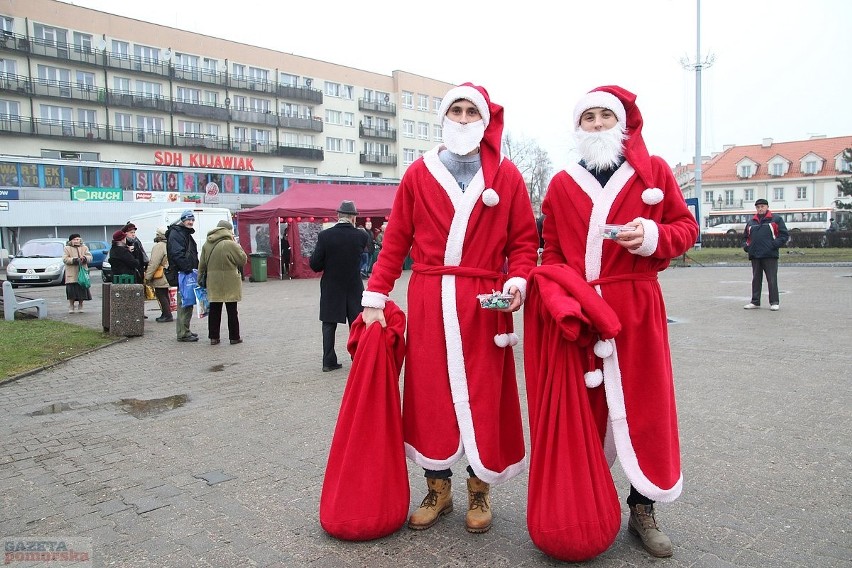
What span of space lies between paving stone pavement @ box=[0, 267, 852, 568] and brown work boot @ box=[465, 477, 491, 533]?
5 cm

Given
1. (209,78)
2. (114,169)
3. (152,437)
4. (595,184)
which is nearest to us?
(595,184)

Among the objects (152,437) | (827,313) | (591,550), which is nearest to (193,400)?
(152,437)

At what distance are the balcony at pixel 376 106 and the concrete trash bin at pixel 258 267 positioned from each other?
145ft

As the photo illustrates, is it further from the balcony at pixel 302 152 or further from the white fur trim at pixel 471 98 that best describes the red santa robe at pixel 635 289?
the balcony at pixel 302 152

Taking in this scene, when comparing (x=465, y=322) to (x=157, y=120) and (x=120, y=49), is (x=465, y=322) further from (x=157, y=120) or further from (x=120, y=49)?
(x=120, y=49)

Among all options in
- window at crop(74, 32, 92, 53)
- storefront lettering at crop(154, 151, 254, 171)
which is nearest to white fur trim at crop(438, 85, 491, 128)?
storefront lettering at crop(154, 151, 254, 171)

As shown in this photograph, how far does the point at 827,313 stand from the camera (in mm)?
10594

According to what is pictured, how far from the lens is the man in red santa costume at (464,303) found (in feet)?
10.3

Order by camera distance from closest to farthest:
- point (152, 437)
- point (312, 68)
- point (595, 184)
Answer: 1. point (595, 184)
2. point (152, 437)
3. point (312, 68)

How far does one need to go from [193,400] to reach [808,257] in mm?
25318

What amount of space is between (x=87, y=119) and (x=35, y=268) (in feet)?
101

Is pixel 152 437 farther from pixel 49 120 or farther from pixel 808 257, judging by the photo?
pixel 49 120

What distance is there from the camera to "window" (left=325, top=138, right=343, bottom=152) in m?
61.2

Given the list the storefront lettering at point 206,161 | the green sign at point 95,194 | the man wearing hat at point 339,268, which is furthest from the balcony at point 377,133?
the man wearing hat at point 339,268
